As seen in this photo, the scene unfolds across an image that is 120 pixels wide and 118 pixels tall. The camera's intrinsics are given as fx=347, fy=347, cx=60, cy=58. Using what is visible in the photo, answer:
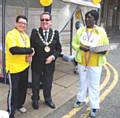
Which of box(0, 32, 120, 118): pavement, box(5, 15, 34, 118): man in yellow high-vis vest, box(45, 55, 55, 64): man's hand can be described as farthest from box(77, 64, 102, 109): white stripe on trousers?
box(5, 15, 34, 118): man in yellow high-vis vest

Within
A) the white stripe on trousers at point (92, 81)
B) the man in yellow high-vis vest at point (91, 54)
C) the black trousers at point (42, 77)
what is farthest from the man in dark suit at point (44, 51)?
the white stripe on trousers at point (92, 81)

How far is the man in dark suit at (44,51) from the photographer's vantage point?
5812 mm

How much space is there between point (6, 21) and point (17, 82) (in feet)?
7.68

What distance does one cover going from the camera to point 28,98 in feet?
21.8

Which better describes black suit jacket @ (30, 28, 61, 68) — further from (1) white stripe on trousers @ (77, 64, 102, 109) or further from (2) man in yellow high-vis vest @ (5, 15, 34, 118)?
(1) white stripe on trousers @ (77, 64, 102, 109)

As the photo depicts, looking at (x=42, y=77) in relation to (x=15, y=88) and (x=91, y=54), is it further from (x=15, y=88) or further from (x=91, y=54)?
(x=91, y=54)

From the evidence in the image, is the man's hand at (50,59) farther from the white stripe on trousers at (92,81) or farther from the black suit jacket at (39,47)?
the white stripe on trousers at (92,81)

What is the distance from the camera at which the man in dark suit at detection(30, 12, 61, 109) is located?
5812 mm

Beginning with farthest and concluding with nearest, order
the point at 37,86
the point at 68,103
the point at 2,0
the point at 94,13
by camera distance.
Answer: the point at 2,0, the point at 68,103, the point at 37,86, the point at 94,13

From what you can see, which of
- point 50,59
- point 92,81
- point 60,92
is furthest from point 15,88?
point 60,92

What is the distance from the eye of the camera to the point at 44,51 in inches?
230

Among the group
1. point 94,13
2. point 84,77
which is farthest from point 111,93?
point 94,13

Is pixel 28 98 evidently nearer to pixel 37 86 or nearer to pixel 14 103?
pixel 37 86

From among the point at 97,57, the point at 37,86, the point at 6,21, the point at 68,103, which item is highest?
the point at 6,21
